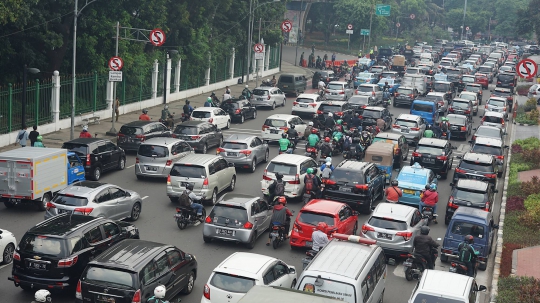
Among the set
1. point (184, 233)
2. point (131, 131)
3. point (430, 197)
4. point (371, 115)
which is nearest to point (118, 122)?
point (131, 131)

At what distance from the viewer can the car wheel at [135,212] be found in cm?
2240

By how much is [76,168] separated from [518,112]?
112ft

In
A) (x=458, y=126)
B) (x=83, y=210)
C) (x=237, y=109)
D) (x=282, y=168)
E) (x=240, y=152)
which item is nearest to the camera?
(x=83, y=210)

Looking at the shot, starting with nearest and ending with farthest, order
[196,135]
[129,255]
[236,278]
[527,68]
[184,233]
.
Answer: [236,278] → [129,255] → [184,233] → [527,68] → [196,135]

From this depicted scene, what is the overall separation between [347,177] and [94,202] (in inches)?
335

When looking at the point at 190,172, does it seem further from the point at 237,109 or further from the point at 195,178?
the point at 237,109

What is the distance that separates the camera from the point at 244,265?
48.0 feet

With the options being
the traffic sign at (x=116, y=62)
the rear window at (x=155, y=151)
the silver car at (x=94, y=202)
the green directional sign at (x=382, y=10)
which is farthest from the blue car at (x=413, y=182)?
the green directional sign at (x=382, y=10)

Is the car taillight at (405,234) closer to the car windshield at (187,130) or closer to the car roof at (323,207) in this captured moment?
the car roof at (323,207)

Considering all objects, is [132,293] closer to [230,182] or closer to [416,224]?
[416,224]

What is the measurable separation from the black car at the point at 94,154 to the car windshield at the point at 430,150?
1248 cm

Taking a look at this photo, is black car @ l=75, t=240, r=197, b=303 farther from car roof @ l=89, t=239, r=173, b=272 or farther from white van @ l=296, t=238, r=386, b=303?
white van @ l=296, t=238, r=386, b=303

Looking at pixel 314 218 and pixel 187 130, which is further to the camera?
pixel 187 130

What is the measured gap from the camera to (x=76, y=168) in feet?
82.6
